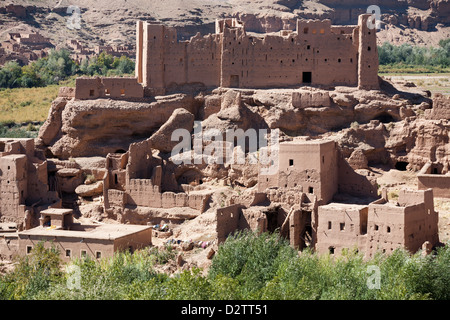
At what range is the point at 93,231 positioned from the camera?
40281 millimetres

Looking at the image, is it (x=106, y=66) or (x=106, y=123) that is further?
(x=106, y=66)

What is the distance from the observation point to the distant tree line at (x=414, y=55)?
7912 cm

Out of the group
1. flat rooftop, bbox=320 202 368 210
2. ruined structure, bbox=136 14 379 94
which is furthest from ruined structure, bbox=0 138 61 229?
flat rooftop, bbox=320 202 368 210

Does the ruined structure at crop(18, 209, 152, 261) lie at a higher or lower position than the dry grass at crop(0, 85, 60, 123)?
lower

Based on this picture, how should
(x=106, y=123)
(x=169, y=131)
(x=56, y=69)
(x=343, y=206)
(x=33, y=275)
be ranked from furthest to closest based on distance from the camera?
(x=56, y=69), (x=106, y=123), (x=169, y=131), (x=343, y=206), (x=33, y=275)

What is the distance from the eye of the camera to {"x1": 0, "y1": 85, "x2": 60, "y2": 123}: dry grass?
62.6m

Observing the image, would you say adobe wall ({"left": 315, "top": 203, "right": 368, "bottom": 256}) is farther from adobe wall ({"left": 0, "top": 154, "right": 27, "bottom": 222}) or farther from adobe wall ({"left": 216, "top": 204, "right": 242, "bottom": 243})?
adobe wall ({"left": 0, "top": 154, "right": 27, "bottom": 222})

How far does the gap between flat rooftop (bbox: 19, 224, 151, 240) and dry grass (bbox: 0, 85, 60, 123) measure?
21534mm

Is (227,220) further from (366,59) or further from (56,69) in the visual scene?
(56,69)

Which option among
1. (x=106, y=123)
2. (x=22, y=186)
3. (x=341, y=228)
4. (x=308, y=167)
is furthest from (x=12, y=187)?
(x=341, y=228)

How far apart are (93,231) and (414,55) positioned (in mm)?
49227

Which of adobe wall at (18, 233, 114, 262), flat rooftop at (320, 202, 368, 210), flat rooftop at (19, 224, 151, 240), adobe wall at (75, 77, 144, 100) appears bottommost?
adobe wall at (18, 233, 114, 262)

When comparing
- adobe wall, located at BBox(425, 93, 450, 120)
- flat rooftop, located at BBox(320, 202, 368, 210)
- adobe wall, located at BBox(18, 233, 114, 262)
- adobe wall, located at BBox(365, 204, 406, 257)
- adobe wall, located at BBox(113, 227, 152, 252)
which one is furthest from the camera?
adobe wall, located at BBox(425, 93, 450, 120)
